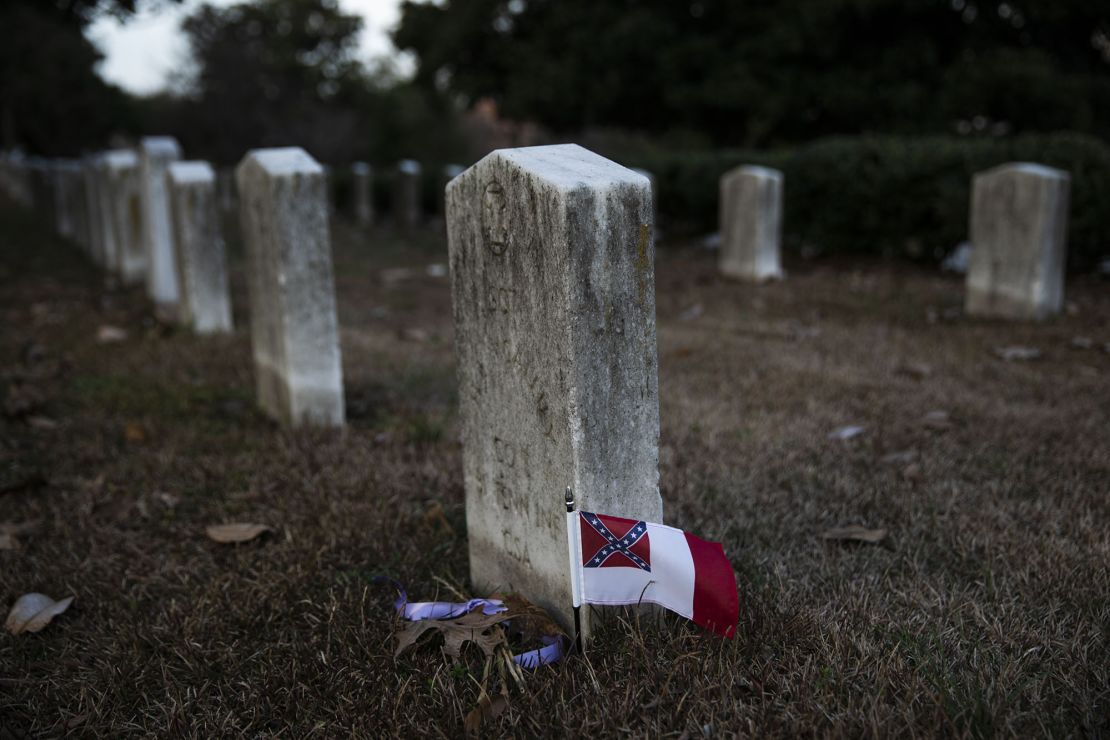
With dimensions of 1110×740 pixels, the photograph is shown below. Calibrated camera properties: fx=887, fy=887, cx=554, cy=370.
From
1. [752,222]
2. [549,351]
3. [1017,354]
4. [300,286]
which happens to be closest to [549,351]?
[549,351]

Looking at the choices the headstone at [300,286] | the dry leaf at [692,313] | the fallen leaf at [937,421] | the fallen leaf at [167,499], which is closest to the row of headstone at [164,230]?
the headstone at [300,286]

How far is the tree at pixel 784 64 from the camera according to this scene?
13.5 metres

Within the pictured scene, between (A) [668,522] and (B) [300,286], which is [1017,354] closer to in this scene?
(A) [668,522]

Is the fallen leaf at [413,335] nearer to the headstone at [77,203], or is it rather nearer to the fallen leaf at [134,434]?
the fallen leaf at [134,434]

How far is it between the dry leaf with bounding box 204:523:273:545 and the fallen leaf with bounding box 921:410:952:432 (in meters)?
2.70

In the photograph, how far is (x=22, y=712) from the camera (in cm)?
200

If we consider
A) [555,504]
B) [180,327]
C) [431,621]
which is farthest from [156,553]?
[180,327]

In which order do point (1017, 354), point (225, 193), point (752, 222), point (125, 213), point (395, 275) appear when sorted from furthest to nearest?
point (225, 193) < point (395, 275) < point (752, 222) < point (125, 213) < point (1017, 354)

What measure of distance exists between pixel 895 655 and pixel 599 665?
65 cm

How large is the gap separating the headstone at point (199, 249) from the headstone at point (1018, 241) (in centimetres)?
533

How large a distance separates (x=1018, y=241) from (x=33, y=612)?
6137 millimetres

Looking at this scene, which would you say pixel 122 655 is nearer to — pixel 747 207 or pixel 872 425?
pixel 872 425

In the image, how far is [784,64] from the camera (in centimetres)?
1547

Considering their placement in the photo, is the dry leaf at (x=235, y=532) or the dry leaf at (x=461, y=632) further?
the dry leaf at (x=235, y=532)
